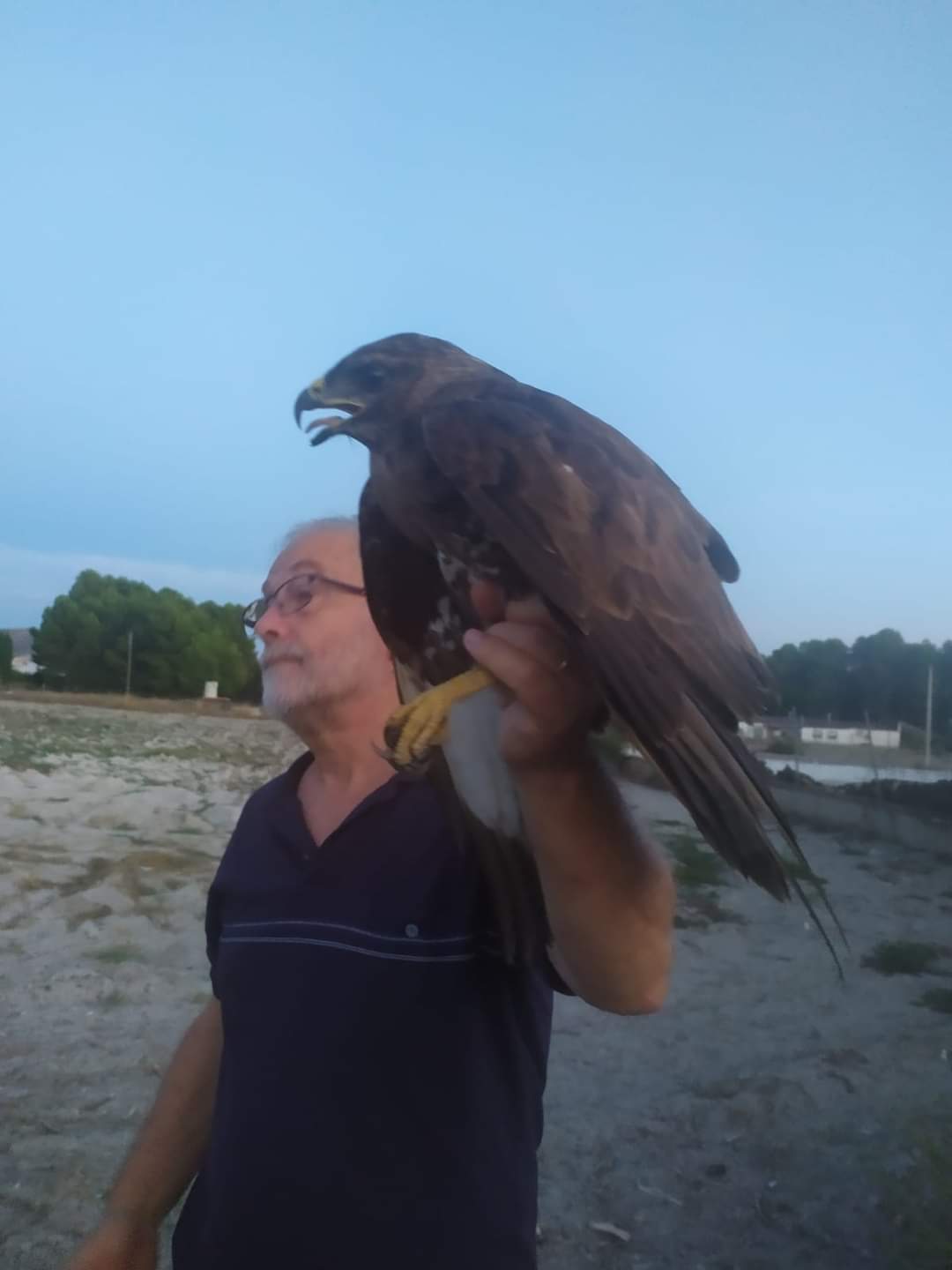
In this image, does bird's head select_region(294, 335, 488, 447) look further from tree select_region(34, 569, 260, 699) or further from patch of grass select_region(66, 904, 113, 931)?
tree select_region(34, 569, 260, 699)

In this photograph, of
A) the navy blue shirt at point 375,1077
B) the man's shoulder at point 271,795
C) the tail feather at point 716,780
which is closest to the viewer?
the tail feather at point 716,780

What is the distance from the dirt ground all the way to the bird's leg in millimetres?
460

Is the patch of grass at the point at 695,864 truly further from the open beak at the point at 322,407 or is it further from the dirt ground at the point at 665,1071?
the open beak at the point at 322,407

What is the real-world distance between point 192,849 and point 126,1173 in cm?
668

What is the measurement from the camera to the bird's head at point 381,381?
1923 mm

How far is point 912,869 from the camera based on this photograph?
9.87 m

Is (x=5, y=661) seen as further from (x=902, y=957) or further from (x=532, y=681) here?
(x=532, y=681)

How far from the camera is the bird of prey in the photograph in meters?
1.34

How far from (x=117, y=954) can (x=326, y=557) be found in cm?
413

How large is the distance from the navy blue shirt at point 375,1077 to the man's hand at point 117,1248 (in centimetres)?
10

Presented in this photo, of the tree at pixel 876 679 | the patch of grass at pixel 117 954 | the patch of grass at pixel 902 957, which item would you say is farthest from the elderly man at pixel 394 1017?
the patch of grass at pixel 902 957

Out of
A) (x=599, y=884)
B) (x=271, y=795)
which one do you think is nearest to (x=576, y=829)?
(x=599, y=884)

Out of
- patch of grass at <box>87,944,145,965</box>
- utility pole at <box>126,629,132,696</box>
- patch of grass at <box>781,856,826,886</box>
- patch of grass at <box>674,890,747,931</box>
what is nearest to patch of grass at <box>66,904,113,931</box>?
patch of grass at <box>87,944,145,965</box>

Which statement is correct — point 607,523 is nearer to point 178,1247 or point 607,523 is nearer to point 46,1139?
point 178,1247
